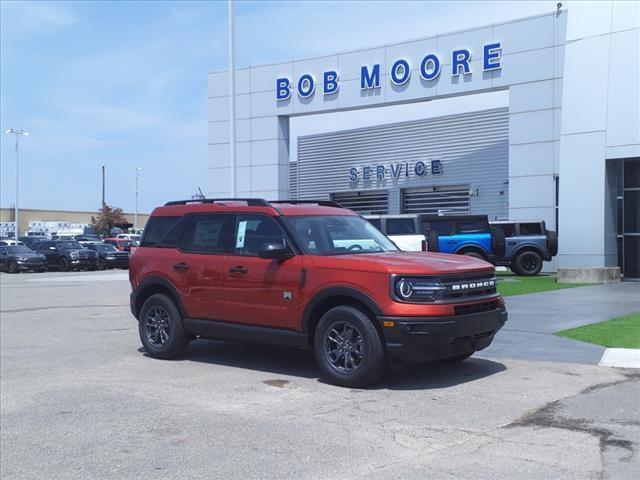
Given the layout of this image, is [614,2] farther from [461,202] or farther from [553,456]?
[553,456]

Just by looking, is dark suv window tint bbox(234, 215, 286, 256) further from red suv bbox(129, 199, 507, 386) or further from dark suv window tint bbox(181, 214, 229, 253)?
dark suv window tint bbox(181, 214, 229, 253)

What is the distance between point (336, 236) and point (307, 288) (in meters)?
0.97

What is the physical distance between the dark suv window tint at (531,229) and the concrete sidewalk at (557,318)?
14.9 feet

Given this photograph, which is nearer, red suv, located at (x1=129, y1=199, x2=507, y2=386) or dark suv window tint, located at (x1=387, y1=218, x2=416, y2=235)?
red suv, located at (x1=129, y1=199, x2=507, y2=386)

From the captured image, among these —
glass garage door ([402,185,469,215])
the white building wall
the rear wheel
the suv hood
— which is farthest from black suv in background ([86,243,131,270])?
the suv hood

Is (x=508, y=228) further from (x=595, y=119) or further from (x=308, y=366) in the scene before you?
(x=308, y=366)

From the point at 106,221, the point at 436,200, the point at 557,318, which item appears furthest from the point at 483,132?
the point at 106,221

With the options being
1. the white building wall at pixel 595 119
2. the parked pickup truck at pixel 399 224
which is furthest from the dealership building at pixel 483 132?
the parked pickup truck at pixel 399 224

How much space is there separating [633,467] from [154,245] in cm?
700

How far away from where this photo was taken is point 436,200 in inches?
1414

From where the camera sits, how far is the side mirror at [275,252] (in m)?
8.03

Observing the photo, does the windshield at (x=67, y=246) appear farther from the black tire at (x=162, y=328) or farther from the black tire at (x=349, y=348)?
the black tire at (x=349, y=348)

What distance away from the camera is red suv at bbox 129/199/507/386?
7266 mm

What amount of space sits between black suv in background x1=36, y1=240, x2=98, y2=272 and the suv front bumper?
114 feet
